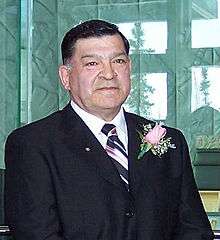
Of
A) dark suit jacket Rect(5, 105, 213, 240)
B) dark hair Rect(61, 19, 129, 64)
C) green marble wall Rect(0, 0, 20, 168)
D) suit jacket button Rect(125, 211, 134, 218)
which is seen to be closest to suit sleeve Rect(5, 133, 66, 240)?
dark suit jacket Rect(5, 105, 213, 240)

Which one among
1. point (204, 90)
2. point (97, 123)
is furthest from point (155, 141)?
point (204, 90)

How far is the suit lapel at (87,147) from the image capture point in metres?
1.75

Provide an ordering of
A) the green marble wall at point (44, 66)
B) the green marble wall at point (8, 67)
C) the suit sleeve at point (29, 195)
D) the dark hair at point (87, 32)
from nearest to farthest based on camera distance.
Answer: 1. the suit sleeve at point (29, 195)
2. the dark hair at point (87, 32)
3. the green marble wall at point (8, 67)
4. the green marble wall at point (44, 66)

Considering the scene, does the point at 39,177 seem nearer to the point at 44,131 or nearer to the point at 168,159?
the point at 44,131

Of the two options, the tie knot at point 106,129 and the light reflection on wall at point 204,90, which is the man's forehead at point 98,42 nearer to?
the tie knot at point 106,129

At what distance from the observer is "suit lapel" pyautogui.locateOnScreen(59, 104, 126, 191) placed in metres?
1.75

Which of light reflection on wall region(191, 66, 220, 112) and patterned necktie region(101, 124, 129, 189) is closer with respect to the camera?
patterned necktie region(101, 124, 129, 189)

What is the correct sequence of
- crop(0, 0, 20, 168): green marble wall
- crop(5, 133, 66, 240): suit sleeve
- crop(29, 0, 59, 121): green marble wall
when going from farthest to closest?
crop(29, 0, 59, 121): green marble wall, crop(0, 0, 20, 168): green marble wall, crop(5, 133, 66, 240): suit sleeve

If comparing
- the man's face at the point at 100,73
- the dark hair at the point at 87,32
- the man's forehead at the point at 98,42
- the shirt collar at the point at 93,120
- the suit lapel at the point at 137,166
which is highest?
the dark hair at the point at 87,32

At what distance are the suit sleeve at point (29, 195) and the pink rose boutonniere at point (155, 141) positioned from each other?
0.85ft

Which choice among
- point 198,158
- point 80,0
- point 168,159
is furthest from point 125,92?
point 80,0

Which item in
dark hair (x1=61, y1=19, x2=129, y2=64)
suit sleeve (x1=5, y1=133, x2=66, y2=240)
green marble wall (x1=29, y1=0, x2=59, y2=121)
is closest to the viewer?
suit sleeve (x1=5, y1=133, x2=66, y2=240)

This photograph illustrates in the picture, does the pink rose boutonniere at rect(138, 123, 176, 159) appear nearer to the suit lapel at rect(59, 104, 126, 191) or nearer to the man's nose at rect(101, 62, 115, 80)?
the suit lapel at rect(59, 104, 126, 191)

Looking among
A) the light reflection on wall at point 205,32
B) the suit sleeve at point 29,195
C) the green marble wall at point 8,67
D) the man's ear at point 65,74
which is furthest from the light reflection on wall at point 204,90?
the suit sleeve at point 29,195
